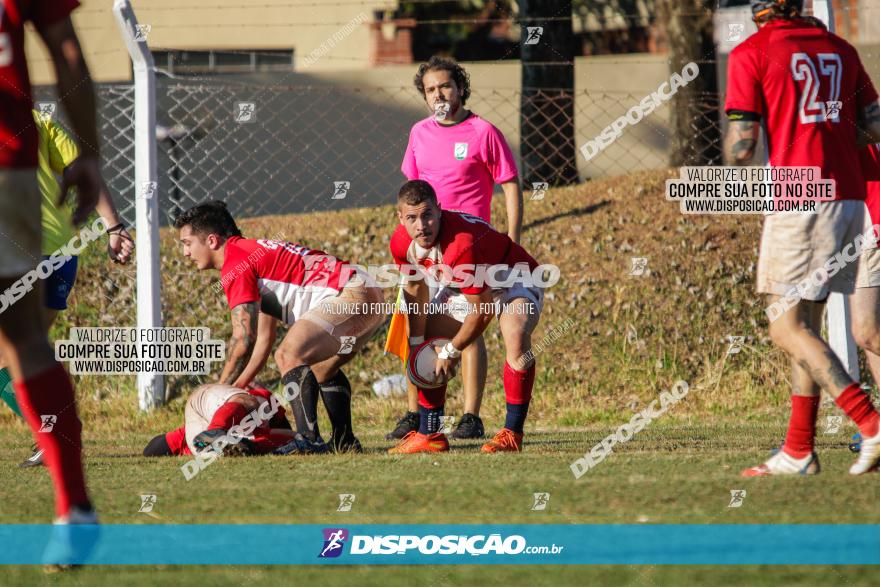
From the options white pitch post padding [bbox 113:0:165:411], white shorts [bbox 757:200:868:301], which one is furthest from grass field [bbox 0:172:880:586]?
white shorts [bbox 757:200:868:301]

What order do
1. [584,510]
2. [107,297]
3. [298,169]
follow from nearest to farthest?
1. [584,510]
2. [107,297]
3. [298,169]

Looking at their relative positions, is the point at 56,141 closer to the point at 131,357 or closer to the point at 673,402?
the point at 131,357

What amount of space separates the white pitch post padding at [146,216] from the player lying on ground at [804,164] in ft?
16.8

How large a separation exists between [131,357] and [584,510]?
5.50 meters

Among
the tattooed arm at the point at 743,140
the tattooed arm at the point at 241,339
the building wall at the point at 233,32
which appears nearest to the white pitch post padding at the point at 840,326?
the tattooed arm at the point at 743,140

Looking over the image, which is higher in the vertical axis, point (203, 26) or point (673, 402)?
point (203, 26)

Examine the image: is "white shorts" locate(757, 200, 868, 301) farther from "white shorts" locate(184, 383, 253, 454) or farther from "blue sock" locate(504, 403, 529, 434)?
"white shorts" locate(184, 383, 253, 454)

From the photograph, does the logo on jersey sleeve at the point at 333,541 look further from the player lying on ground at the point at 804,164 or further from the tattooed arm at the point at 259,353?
the tattooed arm at the point at 259,353

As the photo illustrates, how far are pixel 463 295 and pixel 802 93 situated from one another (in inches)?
92.3

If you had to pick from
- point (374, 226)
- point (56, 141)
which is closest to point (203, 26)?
point (374, 226)

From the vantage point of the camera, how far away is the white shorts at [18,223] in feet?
12.6

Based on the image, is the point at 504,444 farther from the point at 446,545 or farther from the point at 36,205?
the point at 36,205

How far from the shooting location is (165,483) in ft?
18.3

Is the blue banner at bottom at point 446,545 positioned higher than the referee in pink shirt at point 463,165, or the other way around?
the referee in pink shirt at point 463,165
